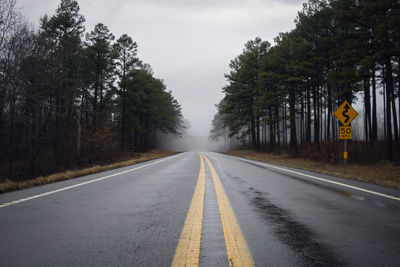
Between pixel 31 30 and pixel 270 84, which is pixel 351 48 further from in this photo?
pixel 31 30

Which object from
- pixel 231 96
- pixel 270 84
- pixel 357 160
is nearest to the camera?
pixel 357 160

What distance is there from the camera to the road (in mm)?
2637

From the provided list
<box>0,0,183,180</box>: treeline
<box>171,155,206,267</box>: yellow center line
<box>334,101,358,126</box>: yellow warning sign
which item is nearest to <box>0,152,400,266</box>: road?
<box>171,155,206,267</box>: yellow center line

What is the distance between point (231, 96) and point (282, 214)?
118 ft

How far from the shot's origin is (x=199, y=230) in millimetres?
3494

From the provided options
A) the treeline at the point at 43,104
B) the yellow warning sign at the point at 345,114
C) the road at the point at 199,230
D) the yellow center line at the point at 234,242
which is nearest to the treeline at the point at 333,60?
the yellow warning sign at the point at 345,114

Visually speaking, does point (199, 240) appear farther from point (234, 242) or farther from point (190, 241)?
point (234, 242)

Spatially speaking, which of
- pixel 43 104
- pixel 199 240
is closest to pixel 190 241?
pixel 199 240

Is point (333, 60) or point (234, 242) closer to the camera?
point (234, 242)

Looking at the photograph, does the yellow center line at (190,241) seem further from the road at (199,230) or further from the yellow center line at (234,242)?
the yellow center line at (234,242)

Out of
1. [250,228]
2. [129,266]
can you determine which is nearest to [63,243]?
[129,266]

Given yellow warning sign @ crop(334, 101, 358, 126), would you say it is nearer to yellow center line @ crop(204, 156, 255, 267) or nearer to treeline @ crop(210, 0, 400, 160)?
treeline @ crop(210, 0, 400, 160)

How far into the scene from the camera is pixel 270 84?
3403 centimetres

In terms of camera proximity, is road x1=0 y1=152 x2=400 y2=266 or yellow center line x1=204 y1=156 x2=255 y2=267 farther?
road x1=0 y1=152 x2=400 y2=266
